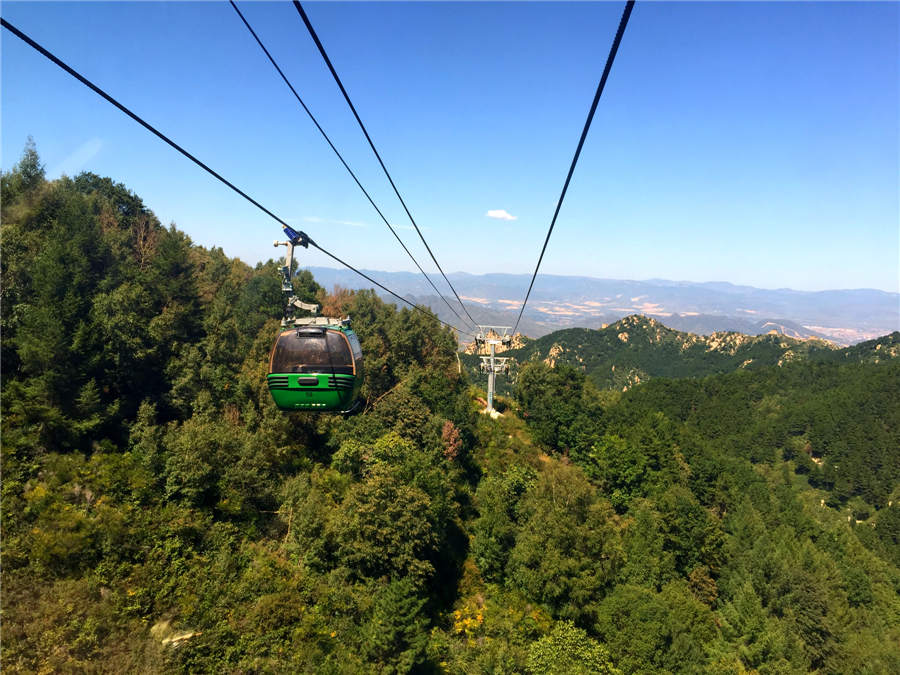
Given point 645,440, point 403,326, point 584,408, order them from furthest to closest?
point 584,408 → point 403,326 → point 645,440

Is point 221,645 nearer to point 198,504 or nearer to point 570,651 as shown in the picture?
point 198,504

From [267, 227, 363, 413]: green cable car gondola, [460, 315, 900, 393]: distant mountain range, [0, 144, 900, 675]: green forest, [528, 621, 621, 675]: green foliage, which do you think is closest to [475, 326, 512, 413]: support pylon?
[0, 144, 900, 675]: green forest

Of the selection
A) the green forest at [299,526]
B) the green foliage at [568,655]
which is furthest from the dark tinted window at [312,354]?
the green foliage at [568,655]

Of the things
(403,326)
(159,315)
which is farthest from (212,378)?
(403,326)

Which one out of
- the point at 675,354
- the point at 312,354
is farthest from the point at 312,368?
the point at 675,354

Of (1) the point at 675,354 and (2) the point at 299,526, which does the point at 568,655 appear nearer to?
(2) the point at 299,526
